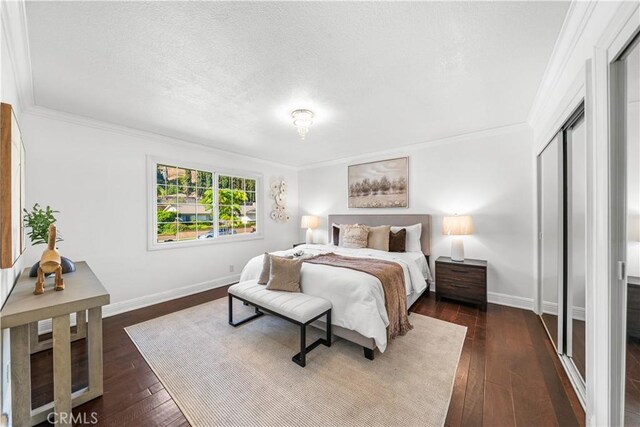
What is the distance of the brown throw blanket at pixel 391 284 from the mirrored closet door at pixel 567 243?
1.29 metres

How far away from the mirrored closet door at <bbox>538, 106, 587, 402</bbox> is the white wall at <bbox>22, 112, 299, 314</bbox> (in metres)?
4.46

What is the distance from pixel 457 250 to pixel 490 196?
0.91 m

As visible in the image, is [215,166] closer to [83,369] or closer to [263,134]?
[263,134]

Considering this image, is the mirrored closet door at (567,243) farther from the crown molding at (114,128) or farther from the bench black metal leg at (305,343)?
the crown molding at (114,128)

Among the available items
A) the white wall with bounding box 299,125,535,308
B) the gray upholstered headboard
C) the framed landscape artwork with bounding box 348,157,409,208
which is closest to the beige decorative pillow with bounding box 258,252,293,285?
the gray upholstered headboard

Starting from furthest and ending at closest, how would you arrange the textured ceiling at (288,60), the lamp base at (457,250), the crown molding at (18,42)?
1. the lamp base at (457,250)
2. the textured ceiling at (288,60)
3. the crown molding at (18,42)

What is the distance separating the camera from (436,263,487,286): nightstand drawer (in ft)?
10.4

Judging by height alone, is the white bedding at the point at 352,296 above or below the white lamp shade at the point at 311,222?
below

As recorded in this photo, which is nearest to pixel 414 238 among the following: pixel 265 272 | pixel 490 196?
pixel 490 196

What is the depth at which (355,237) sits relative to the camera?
4059 mm

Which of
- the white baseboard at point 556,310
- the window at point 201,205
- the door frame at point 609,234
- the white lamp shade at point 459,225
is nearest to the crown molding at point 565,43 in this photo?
the door frame at point 609,234

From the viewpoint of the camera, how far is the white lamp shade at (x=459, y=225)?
335 cm

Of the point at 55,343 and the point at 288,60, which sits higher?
the point at 288,60

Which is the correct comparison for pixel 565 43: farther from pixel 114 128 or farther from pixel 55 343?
pixel 114 128
